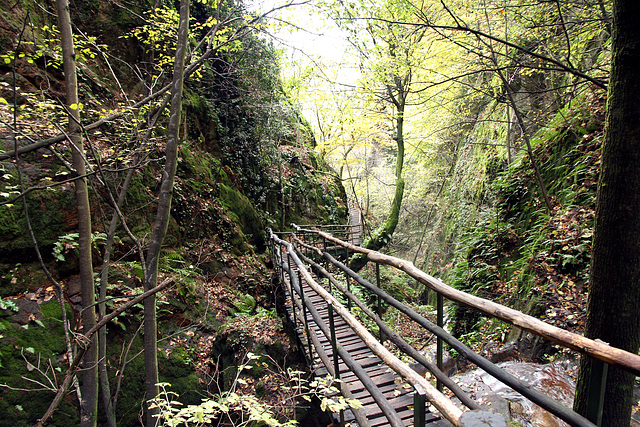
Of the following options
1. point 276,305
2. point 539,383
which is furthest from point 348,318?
point 276,305

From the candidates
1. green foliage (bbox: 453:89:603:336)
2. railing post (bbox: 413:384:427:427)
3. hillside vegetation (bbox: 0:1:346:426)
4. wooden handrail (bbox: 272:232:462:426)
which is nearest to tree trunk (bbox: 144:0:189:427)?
hillside vegetation (bbox: 0:1:346:426)

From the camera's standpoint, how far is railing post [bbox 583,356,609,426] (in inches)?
50.4

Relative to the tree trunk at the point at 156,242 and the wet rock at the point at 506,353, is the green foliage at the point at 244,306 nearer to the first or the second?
the tree trunk at the point at 156,242

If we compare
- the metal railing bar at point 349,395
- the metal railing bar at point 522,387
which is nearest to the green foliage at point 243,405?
the metal railing bar at point 349,395

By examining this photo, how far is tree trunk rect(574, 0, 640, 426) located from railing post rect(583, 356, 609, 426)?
0.83 meters

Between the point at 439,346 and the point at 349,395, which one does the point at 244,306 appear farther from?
the point at 439,346

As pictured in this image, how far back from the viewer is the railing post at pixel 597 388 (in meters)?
1.28

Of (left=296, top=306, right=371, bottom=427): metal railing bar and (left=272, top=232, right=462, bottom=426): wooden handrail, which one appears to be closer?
(left=272, top=232, right=462, bottom=426): wooden handrail

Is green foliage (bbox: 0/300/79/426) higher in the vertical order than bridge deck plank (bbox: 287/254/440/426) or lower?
lower

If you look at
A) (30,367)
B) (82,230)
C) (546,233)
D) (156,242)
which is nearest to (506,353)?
(546,233)

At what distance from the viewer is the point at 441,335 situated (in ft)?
6.78

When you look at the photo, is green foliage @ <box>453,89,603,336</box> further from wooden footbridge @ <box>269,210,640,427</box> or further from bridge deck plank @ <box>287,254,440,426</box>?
wooden footbridge @ <box>269,210,640,427</box>

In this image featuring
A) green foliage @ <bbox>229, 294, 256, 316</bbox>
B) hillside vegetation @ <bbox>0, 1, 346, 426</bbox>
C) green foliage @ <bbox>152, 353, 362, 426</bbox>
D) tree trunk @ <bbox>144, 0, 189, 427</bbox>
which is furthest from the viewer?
green foliage @ <bbox>229, 294, 256, 316</bbox>

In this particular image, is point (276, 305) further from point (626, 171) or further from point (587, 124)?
point (587, 124)
